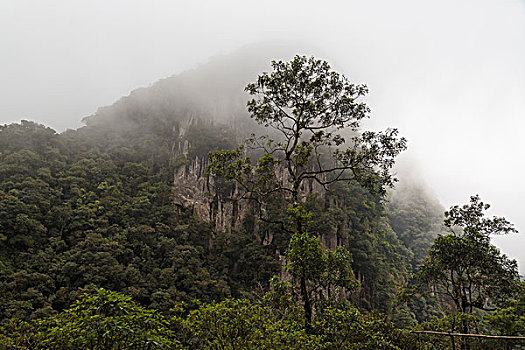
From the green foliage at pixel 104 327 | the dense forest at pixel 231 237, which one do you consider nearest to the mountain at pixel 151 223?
the dense forest at pixel 231 237

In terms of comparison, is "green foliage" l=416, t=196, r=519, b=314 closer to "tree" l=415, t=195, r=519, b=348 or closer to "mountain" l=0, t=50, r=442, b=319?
"tree" l=415, t=195, r=519, b=348

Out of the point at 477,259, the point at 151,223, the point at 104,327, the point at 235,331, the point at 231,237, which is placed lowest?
the point at 235,331

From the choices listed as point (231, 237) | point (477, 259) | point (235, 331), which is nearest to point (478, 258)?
point (477, 259)

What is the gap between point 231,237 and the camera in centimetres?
2588

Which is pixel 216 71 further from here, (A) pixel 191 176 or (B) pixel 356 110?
(B) pixel 356 110

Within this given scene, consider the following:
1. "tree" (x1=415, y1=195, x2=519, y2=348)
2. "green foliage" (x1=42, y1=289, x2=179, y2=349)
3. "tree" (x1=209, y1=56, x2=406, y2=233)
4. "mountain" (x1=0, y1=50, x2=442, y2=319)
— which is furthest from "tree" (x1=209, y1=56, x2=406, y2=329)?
"mountain" (x1=0, y1=50, x2=442, y2=319)

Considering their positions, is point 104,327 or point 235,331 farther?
point 235,331

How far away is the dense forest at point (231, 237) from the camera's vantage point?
4078mm

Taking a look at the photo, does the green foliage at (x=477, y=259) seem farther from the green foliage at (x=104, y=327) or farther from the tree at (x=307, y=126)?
the green foliage at (x=104, y=327)

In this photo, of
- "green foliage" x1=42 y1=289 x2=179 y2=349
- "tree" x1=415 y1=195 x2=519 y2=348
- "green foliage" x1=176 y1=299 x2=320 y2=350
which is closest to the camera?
"green foliage" x1=42 y1=289 x2=179 y2=349

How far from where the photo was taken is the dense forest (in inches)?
161

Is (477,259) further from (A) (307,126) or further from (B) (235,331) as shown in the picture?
(B) (235,331)

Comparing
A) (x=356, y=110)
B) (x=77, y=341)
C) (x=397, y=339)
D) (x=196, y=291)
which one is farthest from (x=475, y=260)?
(x=196, y=291)

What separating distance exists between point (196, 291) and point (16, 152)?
19129mm
